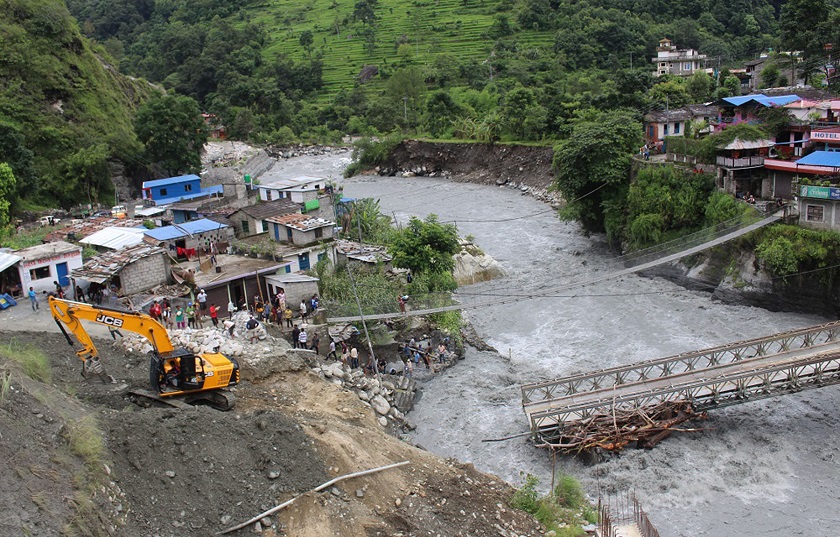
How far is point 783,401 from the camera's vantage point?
16.1 meters

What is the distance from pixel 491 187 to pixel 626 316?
2365 cm

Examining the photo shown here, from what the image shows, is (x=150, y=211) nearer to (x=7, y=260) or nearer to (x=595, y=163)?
(x=7, y=260)

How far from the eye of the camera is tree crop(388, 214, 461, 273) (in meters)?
23.1

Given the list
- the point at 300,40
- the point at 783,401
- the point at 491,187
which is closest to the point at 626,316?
the point at 783,401

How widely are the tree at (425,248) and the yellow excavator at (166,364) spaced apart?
403 inches

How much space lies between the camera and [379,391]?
16.6 meters

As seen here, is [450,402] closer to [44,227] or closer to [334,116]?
[44,227]

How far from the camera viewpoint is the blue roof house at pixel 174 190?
31047 mm

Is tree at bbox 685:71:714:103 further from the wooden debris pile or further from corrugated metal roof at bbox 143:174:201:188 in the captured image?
the wooden debris pile

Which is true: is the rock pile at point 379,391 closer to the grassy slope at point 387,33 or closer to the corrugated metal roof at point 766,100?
the corrugated metal roof at point 766,100

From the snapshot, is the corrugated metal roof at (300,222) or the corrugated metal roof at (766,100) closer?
the corrugated metal roof at (300,222)

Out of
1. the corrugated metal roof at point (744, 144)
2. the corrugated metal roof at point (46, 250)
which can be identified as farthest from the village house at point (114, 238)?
the corrugated metal roof at point (744, 144)

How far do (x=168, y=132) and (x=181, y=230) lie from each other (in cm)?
1492

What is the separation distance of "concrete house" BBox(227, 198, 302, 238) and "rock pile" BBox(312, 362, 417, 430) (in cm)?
847
